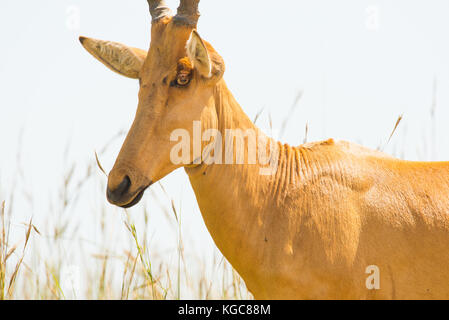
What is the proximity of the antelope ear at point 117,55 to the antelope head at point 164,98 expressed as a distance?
1cm

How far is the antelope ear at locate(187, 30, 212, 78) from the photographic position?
4.12 meters

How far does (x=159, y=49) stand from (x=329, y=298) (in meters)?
2.12

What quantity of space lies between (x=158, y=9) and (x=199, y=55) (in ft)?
2.65

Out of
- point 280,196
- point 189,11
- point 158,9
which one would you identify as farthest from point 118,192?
point 158,9

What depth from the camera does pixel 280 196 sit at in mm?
4695

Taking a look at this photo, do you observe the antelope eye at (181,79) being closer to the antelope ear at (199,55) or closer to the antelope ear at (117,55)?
the antelope ear at (199,55)

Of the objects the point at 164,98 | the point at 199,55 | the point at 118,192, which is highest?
the point at 199,55

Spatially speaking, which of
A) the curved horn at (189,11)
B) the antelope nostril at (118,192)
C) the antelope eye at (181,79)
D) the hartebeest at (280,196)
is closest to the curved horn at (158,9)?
the hartebeest at (280,196)

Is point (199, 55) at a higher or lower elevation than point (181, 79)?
higher

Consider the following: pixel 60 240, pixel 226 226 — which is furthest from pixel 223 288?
pixel 226 226

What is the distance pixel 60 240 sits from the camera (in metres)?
6.50

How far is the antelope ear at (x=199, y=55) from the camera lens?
13.5 feet

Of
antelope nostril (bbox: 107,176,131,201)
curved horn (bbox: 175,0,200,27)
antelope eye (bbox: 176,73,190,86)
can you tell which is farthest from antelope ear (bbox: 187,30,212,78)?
antelope nostril (bbox: 107,176,131,201)

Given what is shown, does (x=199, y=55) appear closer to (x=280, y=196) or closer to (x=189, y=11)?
(x=189, y=11)
